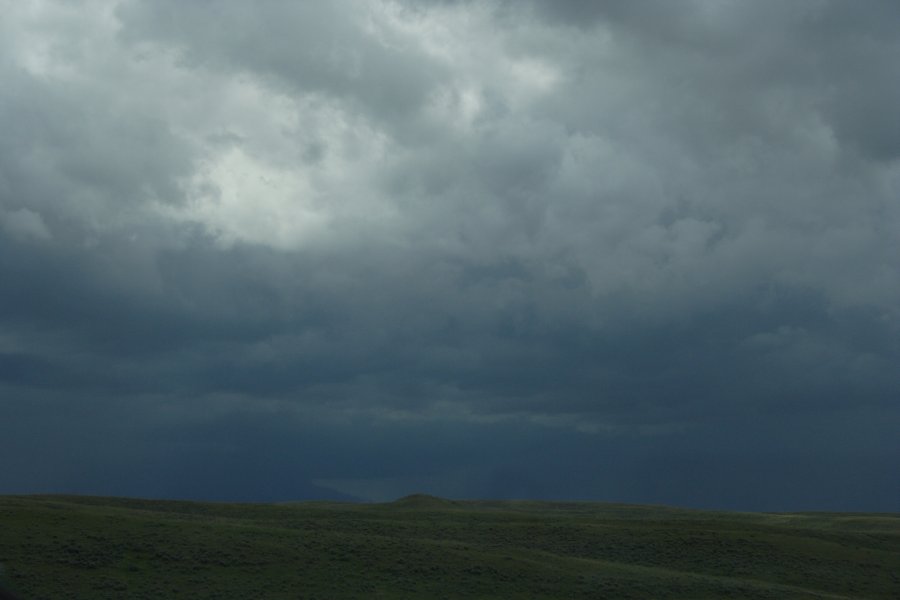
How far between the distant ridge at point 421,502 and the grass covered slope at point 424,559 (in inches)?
1556

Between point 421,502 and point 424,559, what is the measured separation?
63765mm

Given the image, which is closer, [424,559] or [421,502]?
[424,559]

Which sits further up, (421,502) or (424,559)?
(421,502)

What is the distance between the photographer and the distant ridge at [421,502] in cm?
12312

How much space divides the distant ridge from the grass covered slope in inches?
1556

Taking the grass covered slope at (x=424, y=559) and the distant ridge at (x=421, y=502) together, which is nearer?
the grass covered slope at (x=424, y=559)

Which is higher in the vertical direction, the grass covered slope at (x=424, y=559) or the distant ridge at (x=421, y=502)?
the distant ridge at (x=421, y=502)

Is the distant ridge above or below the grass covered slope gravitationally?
above

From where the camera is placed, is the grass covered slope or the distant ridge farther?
the distant ridge

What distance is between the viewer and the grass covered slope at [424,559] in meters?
55.6

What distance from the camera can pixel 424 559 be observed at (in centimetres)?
6397

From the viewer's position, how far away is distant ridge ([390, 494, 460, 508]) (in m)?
123

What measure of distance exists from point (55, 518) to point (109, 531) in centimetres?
520

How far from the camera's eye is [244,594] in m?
54.1
